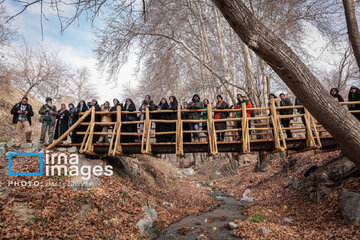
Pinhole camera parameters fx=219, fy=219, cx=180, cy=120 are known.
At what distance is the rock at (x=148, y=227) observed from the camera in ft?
22.7

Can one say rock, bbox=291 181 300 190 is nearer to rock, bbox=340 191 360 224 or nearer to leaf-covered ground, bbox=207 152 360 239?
leaf-covered ground, bbox=207 152 360 239

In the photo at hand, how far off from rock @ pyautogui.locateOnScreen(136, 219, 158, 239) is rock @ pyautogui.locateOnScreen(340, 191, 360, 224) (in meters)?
5.66

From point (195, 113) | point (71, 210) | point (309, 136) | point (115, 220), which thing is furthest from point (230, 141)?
point (71, 210)

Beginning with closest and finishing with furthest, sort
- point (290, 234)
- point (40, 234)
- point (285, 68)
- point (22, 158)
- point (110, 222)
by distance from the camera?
point (285, 68)
point (40, 234)
point (290, 234)
point (110, 222)
point (22, 158)

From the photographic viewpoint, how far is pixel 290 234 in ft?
20.2

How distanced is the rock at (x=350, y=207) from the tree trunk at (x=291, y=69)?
92.5 inches

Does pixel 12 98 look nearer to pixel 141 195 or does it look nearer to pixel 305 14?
pixel 141 195

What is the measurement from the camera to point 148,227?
7.11 metres

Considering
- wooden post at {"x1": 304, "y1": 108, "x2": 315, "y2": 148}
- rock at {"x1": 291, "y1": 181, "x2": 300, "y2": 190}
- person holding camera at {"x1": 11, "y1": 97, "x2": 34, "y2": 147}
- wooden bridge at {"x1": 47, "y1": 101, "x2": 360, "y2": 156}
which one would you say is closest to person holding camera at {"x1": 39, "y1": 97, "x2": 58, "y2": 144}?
person holding camera at {"x1": 11, "y1": 97, "x2": 34, "y2": 147}

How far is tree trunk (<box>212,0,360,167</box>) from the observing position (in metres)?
4.10

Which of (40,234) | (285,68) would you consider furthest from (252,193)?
(40,234)

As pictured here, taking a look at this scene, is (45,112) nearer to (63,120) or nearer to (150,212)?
(63,120)

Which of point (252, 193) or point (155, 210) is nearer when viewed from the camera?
point (155, 210)

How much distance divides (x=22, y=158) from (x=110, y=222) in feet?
13.8
